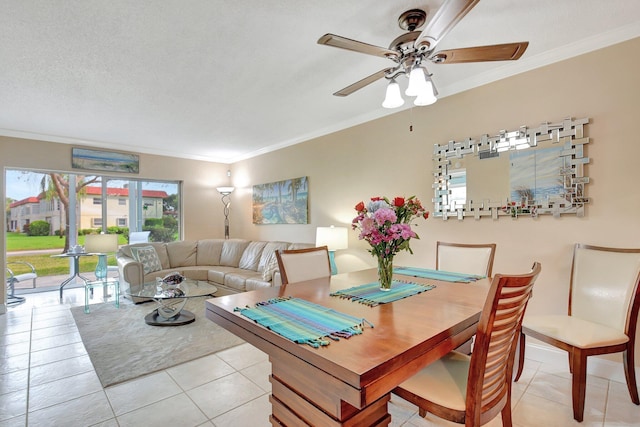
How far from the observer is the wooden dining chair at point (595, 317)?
1805 millimetres

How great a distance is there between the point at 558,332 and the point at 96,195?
6.59 metres

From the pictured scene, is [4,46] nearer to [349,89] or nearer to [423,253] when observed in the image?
[349,89]

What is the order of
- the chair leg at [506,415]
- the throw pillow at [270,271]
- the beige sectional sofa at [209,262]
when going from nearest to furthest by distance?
1. the chair leg at [506,415]
2. the throw pillow at [270,271]
3. the beige sectional sofa at [209,262]

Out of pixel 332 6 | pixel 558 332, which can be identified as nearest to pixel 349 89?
pixel 332 6

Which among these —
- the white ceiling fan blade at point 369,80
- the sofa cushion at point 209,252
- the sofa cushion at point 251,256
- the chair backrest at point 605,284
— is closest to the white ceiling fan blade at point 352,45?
the white ceiling fan blade at point 369,80

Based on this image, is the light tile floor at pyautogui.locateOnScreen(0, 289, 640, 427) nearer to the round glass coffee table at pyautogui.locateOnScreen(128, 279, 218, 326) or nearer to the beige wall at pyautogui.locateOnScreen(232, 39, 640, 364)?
the beige wall at pyautogui.locateOnScreen(232, 39, 640, 364)

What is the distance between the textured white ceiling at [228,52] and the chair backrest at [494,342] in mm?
1652

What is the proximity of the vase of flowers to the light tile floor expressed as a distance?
1015mm

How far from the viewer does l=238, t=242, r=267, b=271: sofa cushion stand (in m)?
4.96

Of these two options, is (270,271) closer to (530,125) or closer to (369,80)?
(369,80)

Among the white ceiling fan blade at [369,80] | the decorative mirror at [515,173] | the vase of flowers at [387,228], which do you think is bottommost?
the vase of flowers at [387,228]

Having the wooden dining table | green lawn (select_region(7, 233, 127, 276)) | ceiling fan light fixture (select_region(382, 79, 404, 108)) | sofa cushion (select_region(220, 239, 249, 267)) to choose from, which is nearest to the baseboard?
the wooden dining table

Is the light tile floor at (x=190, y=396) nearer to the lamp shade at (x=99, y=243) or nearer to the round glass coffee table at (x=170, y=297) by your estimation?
the round glass coffee table at (x=170, y=297)

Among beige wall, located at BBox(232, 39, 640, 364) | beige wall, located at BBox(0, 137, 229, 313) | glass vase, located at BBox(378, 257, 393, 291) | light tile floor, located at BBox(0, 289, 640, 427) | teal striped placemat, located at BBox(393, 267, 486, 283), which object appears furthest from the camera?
beige wall, located at BBox(0, 137, 229, 313)
